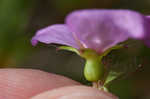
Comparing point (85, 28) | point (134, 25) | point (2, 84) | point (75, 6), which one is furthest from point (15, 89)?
point (75, 6)

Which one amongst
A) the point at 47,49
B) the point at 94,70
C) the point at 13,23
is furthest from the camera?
the point at 47,49

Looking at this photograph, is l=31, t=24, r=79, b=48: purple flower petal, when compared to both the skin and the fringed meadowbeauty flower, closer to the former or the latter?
the fringed meadowbeauty flower

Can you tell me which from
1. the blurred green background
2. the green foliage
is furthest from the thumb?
the green foliage

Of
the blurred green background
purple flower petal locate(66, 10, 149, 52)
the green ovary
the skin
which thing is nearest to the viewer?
purple flower petal locate(66, 10, 149, 52)

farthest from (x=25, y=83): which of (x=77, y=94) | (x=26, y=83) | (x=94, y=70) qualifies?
(x=94, y=70)

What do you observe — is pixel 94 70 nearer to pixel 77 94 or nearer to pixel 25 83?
pixel 77 94

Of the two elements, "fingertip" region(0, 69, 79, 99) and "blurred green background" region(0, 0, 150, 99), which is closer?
"fingertip" region(0, 69, 79, 99)

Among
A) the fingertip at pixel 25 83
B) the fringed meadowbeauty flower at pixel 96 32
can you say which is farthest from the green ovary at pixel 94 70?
the fingertip at pixel 25 83
